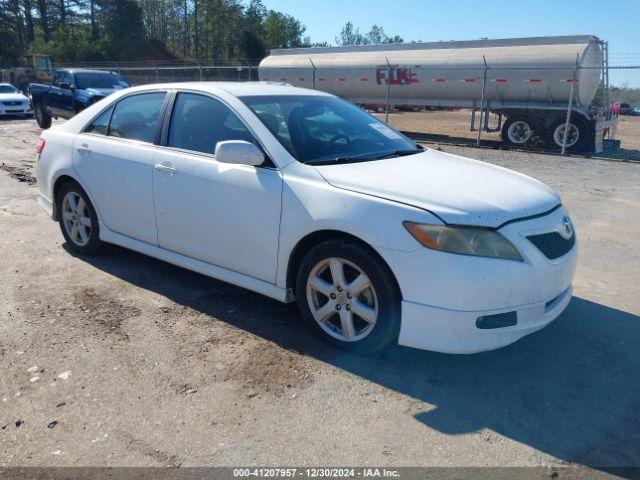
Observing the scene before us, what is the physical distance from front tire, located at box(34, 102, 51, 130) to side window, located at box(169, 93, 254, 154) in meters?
15.7

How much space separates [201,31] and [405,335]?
91.8 m

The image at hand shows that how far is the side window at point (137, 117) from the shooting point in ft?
15.2

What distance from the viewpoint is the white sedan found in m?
3.15

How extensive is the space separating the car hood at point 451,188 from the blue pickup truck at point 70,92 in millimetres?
15114

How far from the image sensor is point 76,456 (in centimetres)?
266

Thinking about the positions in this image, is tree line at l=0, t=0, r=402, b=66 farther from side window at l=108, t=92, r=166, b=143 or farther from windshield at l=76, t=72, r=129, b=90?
side window at l=108, t=92, r=166, b=143

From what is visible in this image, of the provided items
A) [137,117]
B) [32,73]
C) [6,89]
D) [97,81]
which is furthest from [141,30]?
[137,117]

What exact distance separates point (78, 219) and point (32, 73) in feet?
126

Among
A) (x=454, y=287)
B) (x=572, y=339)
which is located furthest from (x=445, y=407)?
(x=572, y=339)

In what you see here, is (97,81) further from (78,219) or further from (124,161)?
(124,161)

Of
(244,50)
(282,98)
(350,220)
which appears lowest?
(350,220)

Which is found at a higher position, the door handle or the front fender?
the door handle

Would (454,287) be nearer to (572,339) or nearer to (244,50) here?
(572,339)

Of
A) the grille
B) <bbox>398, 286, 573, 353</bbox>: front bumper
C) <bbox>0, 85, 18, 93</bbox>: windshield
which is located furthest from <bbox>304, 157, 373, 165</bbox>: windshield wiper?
<bbox>0, 85, 18, 93</bbox>: windshield
